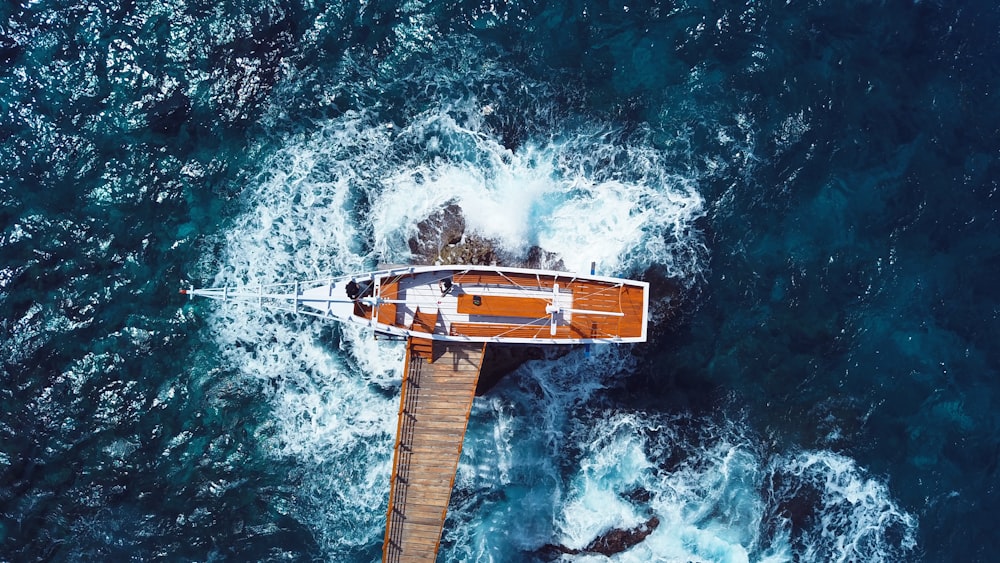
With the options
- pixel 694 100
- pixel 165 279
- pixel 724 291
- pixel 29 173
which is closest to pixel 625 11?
pixel 694 100

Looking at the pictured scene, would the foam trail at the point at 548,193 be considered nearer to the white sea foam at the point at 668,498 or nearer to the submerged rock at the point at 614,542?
the white sea foam at the point at 668,498

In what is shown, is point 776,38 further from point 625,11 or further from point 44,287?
point 44,287

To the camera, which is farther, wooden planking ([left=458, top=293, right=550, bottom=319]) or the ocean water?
the ocean water

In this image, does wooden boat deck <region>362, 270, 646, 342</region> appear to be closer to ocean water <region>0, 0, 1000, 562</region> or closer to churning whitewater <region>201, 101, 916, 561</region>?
churning whitewater <region>201, 101, 916, 561</region>

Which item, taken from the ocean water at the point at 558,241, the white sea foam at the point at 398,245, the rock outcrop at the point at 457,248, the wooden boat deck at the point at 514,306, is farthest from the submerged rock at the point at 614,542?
the rock outcrop at the point at 457,248

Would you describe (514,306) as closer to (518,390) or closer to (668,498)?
(518,390)

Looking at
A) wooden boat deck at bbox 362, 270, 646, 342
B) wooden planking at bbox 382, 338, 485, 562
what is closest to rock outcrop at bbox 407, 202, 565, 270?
wooden boat deck at bbox 362, 270, 646, 342

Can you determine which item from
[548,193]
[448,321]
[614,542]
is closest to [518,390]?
[448,321]
